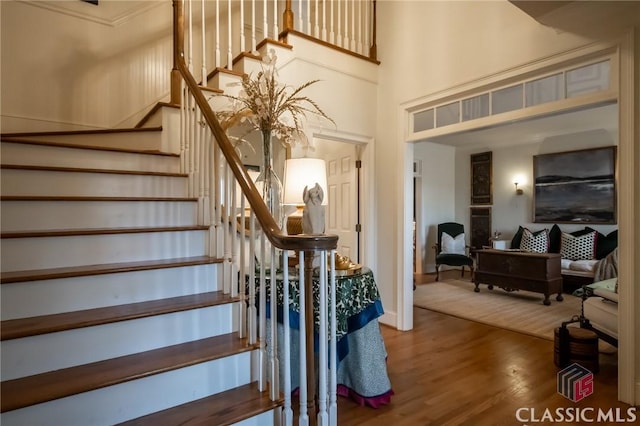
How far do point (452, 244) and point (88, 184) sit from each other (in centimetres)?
630

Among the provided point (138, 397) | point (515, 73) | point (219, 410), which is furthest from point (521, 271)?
point (138, 397)

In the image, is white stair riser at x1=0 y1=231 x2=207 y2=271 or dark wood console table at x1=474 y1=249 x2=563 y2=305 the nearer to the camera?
white stair riser at x1=0 y1=231 x2=207 y2=271

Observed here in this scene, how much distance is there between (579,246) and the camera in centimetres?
574

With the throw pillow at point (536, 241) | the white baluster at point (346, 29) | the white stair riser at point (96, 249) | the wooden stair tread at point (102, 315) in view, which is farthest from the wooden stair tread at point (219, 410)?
the throw pillow at point (536, 241)

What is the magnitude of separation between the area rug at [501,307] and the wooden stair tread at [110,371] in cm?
327

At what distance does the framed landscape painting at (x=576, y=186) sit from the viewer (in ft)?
19.3

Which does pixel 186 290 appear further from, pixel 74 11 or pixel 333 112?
pixel 74 11

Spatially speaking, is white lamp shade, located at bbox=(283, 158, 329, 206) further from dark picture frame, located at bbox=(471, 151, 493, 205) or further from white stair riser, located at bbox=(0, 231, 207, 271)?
dark picture frame, located at bbox=(471, 151, 493, 205)

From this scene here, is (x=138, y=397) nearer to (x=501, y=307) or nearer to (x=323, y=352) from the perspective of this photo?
(x=323, y=352)

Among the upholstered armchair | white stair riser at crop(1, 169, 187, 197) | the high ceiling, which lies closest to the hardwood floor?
white stair riser at crop(1, 169, 187, 197)

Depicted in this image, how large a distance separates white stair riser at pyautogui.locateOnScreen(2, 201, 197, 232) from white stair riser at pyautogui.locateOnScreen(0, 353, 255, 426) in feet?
3.25

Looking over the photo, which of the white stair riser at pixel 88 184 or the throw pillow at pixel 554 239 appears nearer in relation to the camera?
the white stair riser at pixel 88 184

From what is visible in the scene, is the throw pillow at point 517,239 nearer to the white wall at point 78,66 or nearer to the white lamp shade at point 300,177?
the white lamp shade at point 300,177

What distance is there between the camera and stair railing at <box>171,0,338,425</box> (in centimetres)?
150
